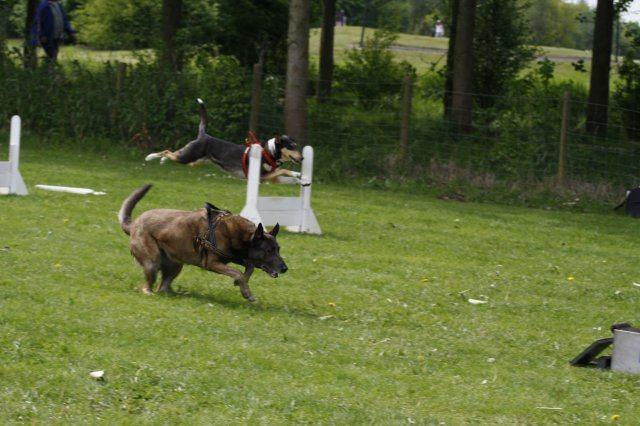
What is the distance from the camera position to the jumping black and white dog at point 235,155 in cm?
1415

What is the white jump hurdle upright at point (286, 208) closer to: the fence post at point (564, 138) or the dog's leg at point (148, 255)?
the dog's leg at point (148, 255)

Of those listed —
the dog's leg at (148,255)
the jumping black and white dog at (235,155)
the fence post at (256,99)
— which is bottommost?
the dog's leg at (148,255)

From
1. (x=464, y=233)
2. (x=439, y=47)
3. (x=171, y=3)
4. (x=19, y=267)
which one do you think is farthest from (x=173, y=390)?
(x=439, y=47)

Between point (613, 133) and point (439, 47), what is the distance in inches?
2016

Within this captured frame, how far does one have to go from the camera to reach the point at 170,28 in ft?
86.5

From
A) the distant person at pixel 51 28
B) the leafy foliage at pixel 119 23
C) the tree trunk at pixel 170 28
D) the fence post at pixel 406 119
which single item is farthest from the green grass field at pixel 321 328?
the leafy foliage at pixel 119 23

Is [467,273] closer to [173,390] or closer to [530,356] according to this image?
[530,356]

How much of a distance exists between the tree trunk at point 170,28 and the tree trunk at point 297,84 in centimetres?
389

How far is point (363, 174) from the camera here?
21.5 m

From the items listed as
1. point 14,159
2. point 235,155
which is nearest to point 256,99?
point 235,155

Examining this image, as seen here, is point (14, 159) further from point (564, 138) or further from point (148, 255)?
point (564, 138)

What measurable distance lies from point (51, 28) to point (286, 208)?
493 inches

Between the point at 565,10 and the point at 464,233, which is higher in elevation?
the point at 565,10

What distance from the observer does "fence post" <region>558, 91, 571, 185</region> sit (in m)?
20.6
